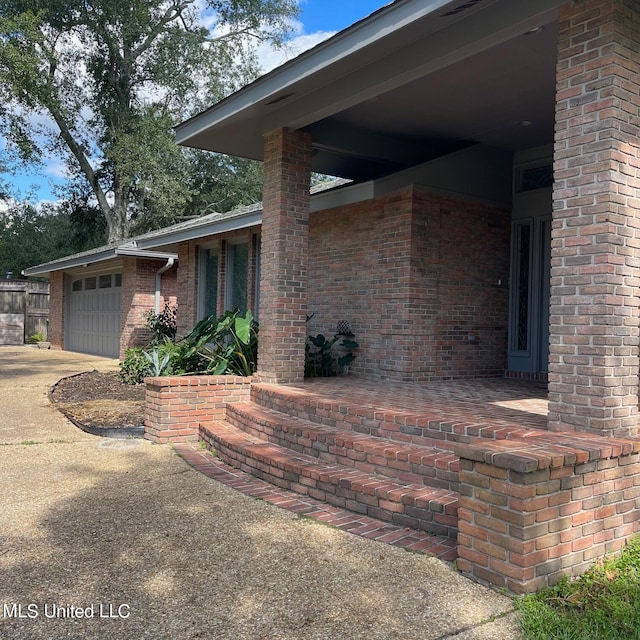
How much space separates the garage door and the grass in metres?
14.8

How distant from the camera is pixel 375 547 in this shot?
12.0ft

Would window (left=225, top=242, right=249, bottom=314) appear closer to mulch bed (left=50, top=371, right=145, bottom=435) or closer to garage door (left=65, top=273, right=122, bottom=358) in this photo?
mulch bed (left=50, top=371, right=145, bottom=435)

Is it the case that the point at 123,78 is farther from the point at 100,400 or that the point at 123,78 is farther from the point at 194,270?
the point at 100,400

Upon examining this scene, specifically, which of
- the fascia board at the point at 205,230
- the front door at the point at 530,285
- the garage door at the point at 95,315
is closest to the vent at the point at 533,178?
the front door at the point at 530,285

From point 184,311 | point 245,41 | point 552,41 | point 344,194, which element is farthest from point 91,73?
point 552,41

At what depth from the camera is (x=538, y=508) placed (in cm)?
307

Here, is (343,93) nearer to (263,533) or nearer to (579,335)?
(579,335)

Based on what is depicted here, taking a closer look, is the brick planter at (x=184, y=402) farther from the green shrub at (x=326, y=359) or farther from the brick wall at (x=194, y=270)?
the brick wall at (x=194, y=270)

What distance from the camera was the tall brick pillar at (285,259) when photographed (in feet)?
23.0

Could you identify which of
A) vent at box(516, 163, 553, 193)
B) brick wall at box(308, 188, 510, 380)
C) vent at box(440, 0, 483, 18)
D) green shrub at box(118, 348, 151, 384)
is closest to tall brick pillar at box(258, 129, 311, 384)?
brick wall at box(308, 188, 510, 380)

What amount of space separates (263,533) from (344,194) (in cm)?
544

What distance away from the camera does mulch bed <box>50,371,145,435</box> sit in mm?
7227

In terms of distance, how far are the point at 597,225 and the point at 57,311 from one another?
765 inches

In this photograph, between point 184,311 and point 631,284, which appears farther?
point 184,311
